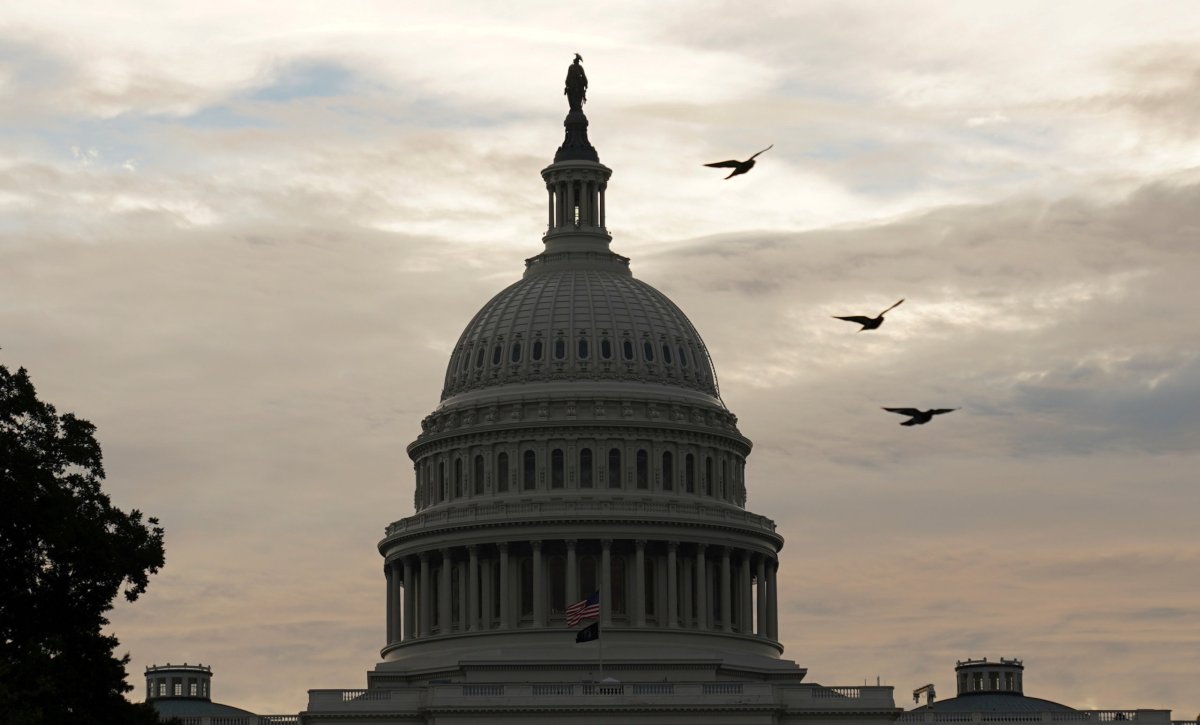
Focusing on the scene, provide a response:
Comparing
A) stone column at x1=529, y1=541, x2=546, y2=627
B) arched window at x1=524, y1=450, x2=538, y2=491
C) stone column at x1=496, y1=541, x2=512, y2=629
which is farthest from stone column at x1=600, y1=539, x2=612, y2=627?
arched window at x1=524, y1=450, x2=538, y2=491

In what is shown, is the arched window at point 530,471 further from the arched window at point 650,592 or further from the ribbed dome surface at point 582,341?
the arched window at point 650,592

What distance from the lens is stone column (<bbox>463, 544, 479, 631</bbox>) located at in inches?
7446

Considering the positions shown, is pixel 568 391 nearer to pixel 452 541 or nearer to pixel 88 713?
pixel 452 541

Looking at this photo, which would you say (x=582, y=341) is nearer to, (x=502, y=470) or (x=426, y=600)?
(x=502, y=470)

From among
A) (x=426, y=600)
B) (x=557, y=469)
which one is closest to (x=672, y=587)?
(x=557, y=469)

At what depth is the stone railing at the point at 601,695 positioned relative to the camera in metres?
172

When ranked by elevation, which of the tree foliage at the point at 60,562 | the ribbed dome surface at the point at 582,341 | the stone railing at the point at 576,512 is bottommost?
the tree foliage at the point at 60,562

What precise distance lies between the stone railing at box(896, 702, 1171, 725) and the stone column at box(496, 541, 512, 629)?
24.6 meters

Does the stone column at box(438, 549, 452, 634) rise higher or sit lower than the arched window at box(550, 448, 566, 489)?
lower

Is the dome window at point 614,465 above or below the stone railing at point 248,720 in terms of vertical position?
above

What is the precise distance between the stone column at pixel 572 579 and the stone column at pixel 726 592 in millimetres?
8895

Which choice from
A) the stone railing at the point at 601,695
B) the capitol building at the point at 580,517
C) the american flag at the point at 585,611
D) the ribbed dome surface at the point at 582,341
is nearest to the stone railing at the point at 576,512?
the capitol building at the point at 580,517

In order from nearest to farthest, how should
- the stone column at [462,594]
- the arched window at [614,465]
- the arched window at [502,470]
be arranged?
the stone column at [462,594] < the arched window at [614,465] < the arched window at [502,470]

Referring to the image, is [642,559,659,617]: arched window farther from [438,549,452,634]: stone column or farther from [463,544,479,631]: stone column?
[438,549,452,634]: stone column
